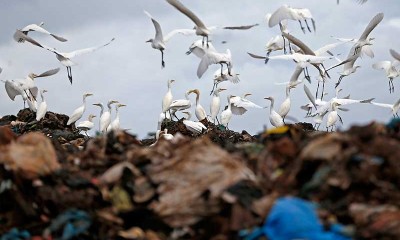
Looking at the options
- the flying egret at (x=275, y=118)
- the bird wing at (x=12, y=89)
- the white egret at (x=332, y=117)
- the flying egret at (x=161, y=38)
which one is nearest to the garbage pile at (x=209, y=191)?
the flying egret at (x=161, y=38)

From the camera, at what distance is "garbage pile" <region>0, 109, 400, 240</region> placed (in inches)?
110

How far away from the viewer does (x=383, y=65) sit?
2167 centimetres

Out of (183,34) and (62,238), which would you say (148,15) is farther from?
(62,238)

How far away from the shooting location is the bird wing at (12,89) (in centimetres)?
2075

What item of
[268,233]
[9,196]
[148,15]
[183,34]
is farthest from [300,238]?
[183,34]

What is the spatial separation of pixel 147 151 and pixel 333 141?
85 centimetres

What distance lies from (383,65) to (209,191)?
64.0 feet

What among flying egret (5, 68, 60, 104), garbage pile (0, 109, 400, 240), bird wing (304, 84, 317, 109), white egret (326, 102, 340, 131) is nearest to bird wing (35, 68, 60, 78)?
flying egret (5, 68, 60, 104)

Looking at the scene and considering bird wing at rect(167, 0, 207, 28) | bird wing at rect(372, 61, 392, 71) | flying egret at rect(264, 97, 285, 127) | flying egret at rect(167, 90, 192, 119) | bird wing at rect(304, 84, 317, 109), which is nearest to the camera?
bird wing at rect(167, 0, 207, 28)

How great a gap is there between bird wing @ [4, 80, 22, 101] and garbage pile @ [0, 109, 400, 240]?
17.9 meters

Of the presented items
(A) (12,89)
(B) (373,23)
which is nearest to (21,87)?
(A) (12,89)

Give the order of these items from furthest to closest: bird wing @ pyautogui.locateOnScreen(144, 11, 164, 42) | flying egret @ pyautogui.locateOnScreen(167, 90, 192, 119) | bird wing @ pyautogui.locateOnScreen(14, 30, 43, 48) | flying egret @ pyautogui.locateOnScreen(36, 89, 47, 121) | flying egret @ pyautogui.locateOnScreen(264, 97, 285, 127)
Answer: flying egret @ pyautogui.locateOnScreen(167, 90, 192, 119) → flying egret @ pyautogui.locateOnScreen(264, 97, 285, 127) → flying egret @ pyautogui.locateOnScreen(36, 89, 47, 121) → bird wing @ pyautogui.locateOnScreen(14, 30, 43, 48) → bird wing @ pyautogui.locateOnScreen(144, 11, 164, 42)

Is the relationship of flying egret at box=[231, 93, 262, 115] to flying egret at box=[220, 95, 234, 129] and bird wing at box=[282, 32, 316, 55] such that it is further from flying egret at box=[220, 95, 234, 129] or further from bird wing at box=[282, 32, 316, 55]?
bird wing at box=[282, 32, 316, 55]

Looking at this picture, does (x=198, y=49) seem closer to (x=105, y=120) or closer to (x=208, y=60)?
(x=208, y=60)
